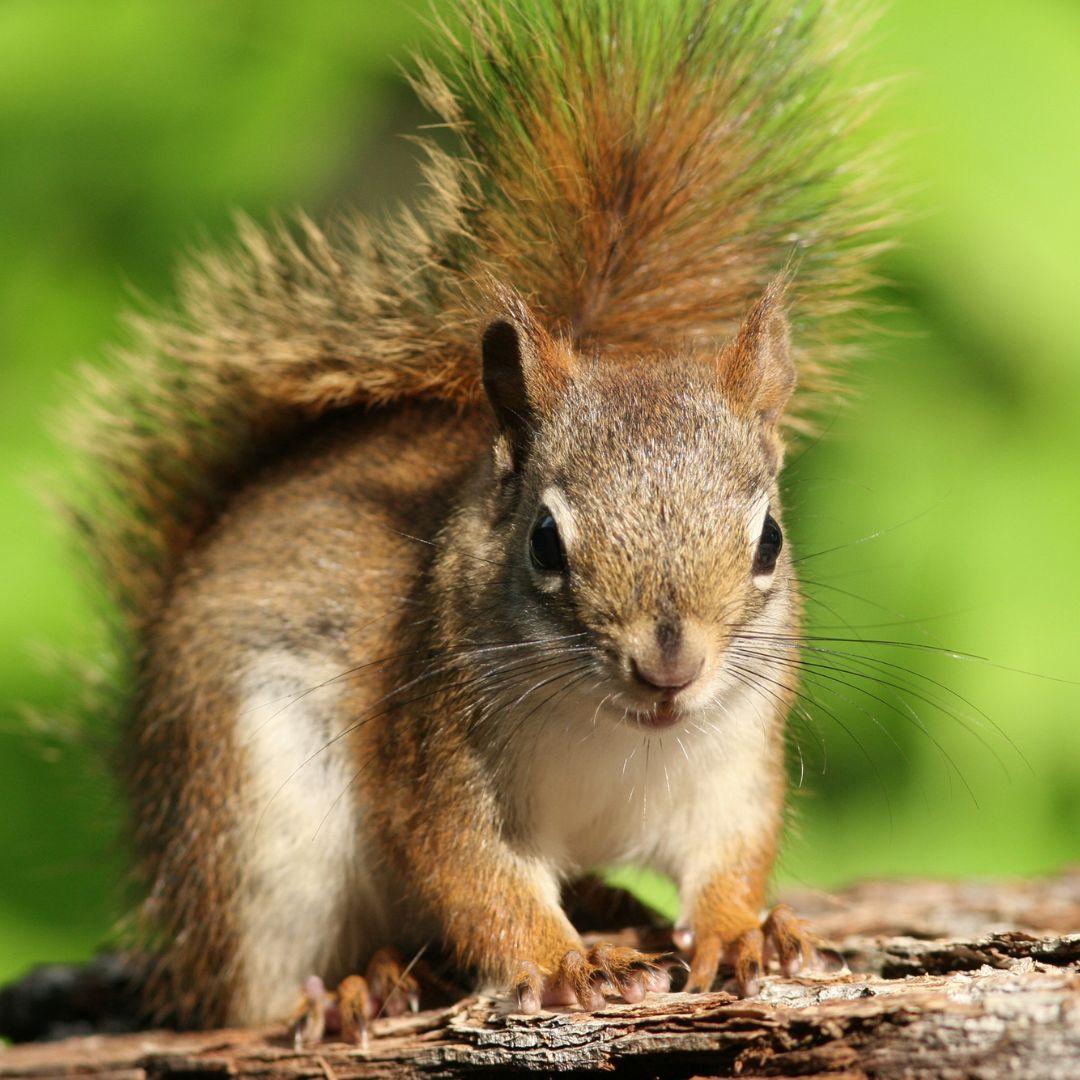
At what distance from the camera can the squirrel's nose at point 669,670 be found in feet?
5.52

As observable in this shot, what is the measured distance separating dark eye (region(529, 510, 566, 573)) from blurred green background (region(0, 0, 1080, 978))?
20.3 inches

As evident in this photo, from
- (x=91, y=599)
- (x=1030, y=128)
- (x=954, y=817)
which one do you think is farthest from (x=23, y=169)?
(x=954, y=817)

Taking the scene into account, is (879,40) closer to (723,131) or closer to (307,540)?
(723,131)

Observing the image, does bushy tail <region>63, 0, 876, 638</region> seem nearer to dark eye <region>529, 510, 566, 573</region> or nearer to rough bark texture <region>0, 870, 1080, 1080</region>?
dark eye <region>529, 510, 566, 573</region>

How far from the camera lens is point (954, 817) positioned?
284cm

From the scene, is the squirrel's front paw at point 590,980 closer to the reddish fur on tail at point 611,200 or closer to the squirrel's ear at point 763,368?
the squirrel's ear at point 763,368

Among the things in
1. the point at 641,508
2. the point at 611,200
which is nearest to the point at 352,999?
the point at 641,508

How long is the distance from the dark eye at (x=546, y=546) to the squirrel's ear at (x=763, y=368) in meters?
0.36

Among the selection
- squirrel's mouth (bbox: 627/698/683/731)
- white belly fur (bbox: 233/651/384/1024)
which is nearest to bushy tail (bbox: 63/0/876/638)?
white belly fur (bbox: 233/651/384/1024)

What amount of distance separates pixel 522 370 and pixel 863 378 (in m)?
0.84

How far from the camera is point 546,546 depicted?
188 centimetres

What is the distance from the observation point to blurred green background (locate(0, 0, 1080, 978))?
247 centimetres

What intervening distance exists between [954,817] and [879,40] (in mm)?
1525

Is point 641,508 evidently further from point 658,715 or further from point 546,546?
point 658,715
